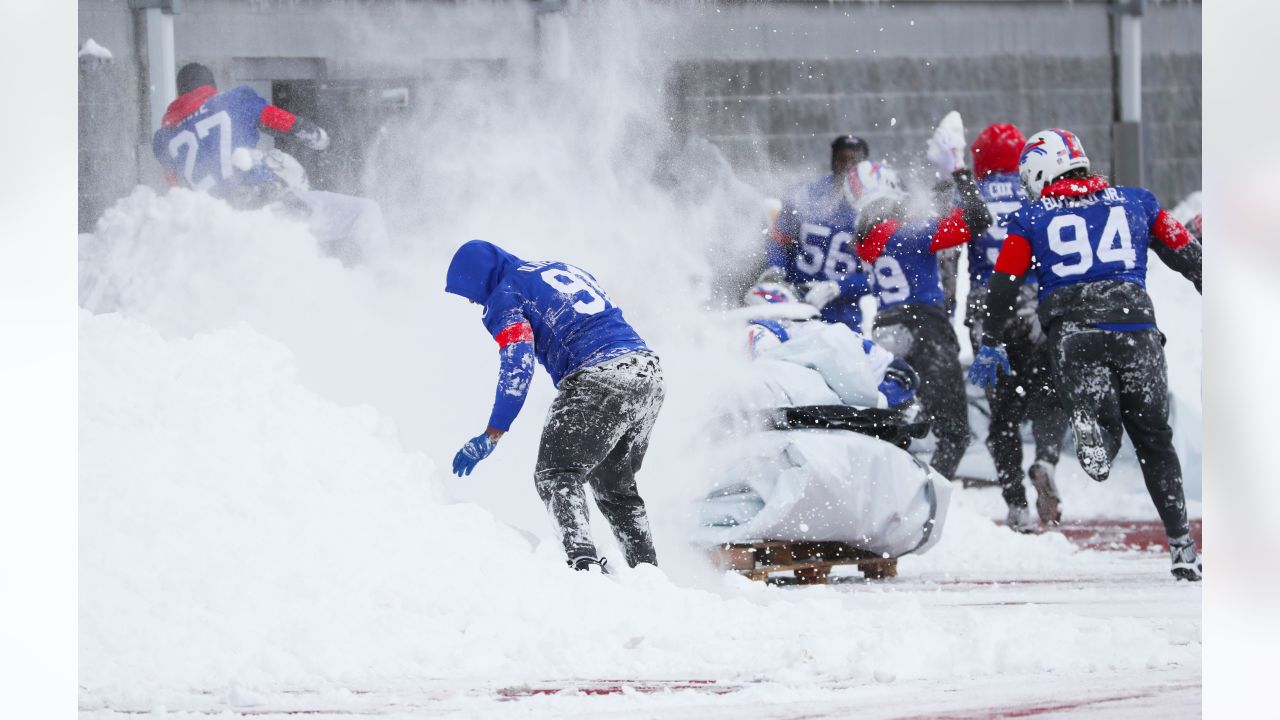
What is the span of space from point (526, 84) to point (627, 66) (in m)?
0.30

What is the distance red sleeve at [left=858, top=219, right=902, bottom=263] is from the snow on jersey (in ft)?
5.05

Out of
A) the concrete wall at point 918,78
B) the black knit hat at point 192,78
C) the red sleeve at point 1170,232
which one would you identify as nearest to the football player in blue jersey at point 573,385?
the black knit hat at point 192,78

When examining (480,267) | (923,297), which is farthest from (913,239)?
(480,267)

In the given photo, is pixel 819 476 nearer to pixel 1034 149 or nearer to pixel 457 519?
pixel 457 519

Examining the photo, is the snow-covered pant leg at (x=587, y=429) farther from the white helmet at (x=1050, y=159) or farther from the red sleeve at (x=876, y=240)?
the red sleeve at (x=876, y=240)

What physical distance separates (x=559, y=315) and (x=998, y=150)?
7.28 ft

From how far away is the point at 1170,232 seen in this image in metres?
4.04

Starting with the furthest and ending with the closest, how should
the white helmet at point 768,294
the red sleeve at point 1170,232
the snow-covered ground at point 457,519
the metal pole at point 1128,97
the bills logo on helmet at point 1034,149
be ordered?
the metal pole at point 1128,97
the white helmet at point 768,294
the bills logo on helmet at point 1034,149
the red sleeve at point 1170,232
the snow-covered ground at point 457,519

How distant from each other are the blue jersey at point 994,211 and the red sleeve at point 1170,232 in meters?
0.79

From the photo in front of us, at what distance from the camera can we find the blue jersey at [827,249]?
15.7 feet

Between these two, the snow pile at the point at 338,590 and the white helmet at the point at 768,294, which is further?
the white helmet at the point at 768,294
